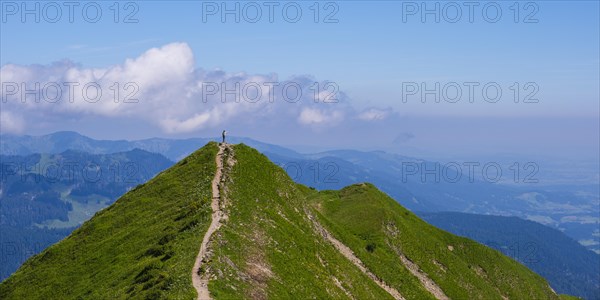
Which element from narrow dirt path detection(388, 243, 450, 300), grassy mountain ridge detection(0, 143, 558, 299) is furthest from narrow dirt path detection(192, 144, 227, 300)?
narrow dirt path detection(388, 243, 450, 300)

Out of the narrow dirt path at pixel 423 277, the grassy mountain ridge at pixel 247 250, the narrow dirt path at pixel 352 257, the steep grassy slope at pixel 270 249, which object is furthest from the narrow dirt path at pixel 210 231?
the narrow dirt path at pixel 423 277

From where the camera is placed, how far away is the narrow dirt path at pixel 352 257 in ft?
288

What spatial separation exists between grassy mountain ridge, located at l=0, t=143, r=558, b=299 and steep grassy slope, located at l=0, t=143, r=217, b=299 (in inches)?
8.9

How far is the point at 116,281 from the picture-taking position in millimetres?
59812

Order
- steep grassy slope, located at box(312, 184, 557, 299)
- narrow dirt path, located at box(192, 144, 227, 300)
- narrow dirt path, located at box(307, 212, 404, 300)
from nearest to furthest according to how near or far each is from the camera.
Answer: narrow dirt path, located at box(192, 144, 227, 300), narrow dirt path, located at box(307, 212, 404, 300), steep grassy slope, located at box(312, 184, 557, 299)

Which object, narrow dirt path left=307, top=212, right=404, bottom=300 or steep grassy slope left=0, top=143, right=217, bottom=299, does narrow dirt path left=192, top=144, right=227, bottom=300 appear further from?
narrow dirt path left=307, top=212, right=404, bottom=300

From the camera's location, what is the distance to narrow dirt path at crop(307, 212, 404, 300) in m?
87.9

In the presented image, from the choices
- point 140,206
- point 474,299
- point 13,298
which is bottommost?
point 474,299

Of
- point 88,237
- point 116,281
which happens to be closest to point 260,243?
point 116,281

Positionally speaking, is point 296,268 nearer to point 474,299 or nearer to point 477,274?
point 474,299

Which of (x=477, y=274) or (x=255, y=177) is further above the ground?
(x=255, y=177)

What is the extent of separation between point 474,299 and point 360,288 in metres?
42.6

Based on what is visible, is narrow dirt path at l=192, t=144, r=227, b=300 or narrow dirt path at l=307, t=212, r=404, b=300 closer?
narrow dirt path at l=192, t=144, r=227, b=300

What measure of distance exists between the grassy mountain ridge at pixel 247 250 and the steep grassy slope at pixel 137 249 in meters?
0.23
